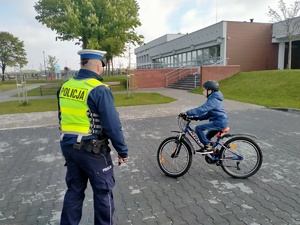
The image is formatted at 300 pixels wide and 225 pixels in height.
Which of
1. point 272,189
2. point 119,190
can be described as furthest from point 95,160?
point 272,189

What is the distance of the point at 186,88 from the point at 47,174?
17608 millimetres

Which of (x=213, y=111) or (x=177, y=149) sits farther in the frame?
(x=177, y=149)

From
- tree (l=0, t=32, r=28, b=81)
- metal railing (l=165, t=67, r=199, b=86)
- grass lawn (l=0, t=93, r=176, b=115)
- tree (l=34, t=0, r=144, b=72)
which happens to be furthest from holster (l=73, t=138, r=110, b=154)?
tree (l=0, t=32, r=28, b=81)

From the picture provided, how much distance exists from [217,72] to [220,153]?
55.0ft

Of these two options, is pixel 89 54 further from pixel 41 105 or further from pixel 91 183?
pixel 41 105

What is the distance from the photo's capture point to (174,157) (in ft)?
13.0

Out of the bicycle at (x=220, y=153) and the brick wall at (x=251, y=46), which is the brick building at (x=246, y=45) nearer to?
the brick wall at (x=251, y=46)

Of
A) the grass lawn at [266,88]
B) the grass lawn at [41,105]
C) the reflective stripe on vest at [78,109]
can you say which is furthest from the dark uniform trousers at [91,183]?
the grass lawn at [266,88]

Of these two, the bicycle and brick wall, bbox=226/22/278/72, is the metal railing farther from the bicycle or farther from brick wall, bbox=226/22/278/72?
the bicycle

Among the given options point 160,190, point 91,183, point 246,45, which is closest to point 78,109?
point 91,183

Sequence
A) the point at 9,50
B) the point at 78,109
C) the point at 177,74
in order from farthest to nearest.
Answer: the point at 9,50, the point at 177,74, the point at 78,109

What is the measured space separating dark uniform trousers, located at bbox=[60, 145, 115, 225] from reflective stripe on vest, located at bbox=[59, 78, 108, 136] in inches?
8.3

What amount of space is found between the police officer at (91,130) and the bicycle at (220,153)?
5.67 feet

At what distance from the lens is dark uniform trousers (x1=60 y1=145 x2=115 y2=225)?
2.23 m
